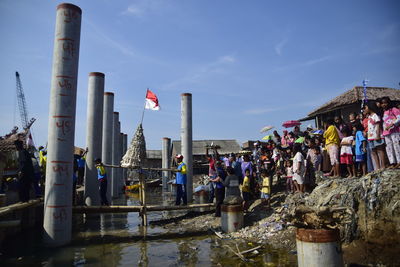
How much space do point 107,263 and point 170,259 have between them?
1.34m

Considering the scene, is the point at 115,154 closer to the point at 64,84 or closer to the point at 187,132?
the point at 187,132

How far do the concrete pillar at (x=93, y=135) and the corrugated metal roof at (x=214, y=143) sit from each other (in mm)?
25075

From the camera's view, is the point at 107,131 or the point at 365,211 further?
the point at 107,131

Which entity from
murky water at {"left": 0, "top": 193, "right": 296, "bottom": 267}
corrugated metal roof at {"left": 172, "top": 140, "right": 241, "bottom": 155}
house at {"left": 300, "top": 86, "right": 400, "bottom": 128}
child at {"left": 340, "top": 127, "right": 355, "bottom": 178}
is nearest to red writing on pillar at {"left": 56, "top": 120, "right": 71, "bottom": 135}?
murky water at {"left": 0, "top": 193, "right": 296, "bottom": 267}

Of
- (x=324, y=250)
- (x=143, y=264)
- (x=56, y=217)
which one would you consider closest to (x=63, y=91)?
(x=56, y=217)

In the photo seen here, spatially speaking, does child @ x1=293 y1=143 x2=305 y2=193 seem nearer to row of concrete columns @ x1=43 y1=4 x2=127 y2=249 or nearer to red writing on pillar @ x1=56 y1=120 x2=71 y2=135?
row of concrete columns @ x1=43 y1=4 x2=127 y2=249

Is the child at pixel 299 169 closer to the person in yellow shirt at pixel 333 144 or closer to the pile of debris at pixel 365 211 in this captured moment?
the person in yellow shirt at pixel 333 144

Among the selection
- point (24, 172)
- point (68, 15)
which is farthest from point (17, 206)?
point (68, 15)

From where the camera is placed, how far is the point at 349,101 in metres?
17.9

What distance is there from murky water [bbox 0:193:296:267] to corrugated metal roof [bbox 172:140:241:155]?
27556mm

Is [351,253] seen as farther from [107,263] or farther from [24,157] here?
[24,157]

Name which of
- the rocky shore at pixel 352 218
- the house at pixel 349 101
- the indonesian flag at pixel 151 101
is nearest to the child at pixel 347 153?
the rocky shore at pixel 352 218

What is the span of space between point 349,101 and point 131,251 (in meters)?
16.7

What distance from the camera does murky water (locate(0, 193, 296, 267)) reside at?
5871mm
